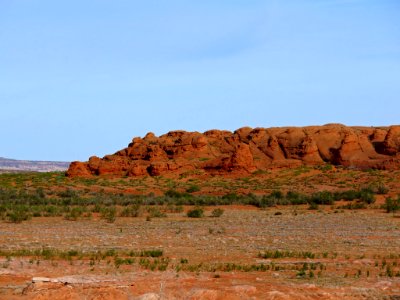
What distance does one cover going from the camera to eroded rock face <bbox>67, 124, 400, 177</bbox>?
6153 cm

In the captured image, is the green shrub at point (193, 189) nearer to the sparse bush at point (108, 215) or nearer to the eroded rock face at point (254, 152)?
the eroded rock face at point (254, 152)

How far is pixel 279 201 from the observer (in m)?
42.4

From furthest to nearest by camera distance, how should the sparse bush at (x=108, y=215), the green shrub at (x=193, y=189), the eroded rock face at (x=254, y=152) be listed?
the eroded rock face at (x=254, y=152)
the green shrub at (x=193, y=189)
the sparse bush at (x=108, y=215)

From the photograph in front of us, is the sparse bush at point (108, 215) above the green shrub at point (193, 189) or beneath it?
beneath

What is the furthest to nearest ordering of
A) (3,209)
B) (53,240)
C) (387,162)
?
1. (387,162)
2. (3,209)
3. (53,240)

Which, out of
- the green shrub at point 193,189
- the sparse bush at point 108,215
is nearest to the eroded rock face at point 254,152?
the green shrub at point 193,189

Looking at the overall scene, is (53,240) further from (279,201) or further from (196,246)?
(279,201)

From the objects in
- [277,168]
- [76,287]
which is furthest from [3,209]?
[277,168]

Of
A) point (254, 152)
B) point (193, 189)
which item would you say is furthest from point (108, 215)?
point (254, 152)

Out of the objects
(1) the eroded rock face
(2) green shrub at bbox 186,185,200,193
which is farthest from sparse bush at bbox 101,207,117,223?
(1) the eroded rock face

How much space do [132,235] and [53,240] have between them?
2966 millimetres

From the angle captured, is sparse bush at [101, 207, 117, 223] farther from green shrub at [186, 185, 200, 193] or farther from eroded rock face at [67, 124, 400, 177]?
eroded rock face at [67, 124, 400, 177]

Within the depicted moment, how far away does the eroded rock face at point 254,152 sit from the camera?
61531 mm

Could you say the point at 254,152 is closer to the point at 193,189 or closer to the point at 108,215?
the point at 193,189
